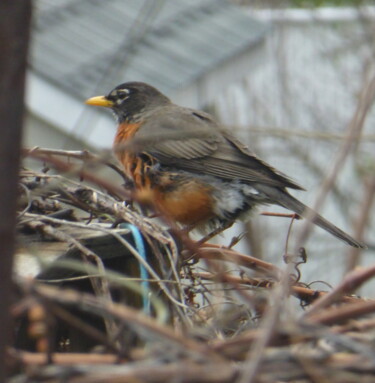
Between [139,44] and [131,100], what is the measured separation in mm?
2482

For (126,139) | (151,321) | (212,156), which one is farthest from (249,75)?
(151,321)

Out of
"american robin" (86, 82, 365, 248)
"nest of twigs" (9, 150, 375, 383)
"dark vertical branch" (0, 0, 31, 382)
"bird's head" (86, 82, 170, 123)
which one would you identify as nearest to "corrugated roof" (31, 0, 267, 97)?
"bird's head" (86, 82, 170, 123)

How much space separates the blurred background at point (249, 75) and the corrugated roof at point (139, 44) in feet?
0.04

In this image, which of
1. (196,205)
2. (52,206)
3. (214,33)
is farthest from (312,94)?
(52,206)

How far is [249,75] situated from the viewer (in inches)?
→ 395

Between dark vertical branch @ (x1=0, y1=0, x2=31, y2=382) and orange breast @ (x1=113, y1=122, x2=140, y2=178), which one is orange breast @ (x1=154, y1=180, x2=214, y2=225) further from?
dark vertical branch @ (x1=0, y1=0, x2=31, y2=382)

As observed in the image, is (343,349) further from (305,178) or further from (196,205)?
(305,178)

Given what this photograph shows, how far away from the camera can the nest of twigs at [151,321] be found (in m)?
1.36

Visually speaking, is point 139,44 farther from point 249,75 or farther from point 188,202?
point 188,202

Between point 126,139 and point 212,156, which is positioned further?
point 126,139

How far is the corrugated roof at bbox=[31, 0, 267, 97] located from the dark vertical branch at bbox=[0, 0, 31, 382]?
5667 mm

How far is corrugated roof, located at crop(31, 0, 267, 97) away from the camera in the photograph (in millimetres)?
7332

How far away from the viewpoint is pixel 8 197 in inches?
44.7

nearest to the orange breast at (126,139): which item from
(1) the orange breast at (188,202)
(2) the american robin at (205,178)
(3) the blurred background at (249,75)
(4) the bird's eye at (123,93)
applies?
(2) the american robin at (205,178)
